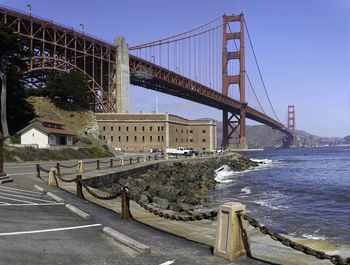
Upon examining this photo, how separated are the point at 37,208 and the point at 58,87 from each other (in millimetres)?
54134

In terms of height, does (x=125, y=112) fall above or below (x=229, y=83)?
below

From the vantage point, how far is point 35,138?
41281mm

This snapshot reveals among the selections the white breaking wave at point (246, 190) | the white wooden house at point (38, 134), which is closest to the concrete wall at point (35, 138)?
the white wooden house at point (38, 134)

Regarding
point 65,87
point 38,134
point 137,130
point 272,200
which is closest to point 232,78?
point 137,130

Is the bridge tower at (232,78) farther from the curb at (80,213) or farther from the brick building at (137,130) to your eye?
the curb at (80,213)

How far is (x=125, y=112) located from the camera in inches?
3061

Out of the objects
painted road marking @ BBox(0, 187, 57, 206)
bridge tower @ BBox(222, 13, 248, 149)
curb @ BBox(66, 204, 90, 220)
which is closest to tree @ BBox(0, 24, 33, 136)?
painted road marking @ BBox(0, 187, 57, 206)

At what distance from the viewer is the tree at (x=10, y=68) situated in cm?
4378

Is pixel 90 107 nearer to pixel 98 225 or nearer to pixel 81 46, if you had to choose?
pixel 81 46

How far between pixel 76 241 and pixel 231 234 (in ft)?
10.4

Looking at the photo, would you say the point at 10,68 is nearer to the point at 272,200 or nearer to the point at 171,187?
the point at 171,187

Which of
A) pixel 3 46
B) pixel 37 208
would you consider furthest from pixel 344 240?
pixel 3 46

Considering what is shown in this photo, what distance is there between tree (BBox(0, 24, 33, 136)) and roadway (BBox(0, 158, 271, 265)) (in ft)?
128

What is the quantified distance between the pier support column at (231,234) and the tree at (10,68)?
144 ft
